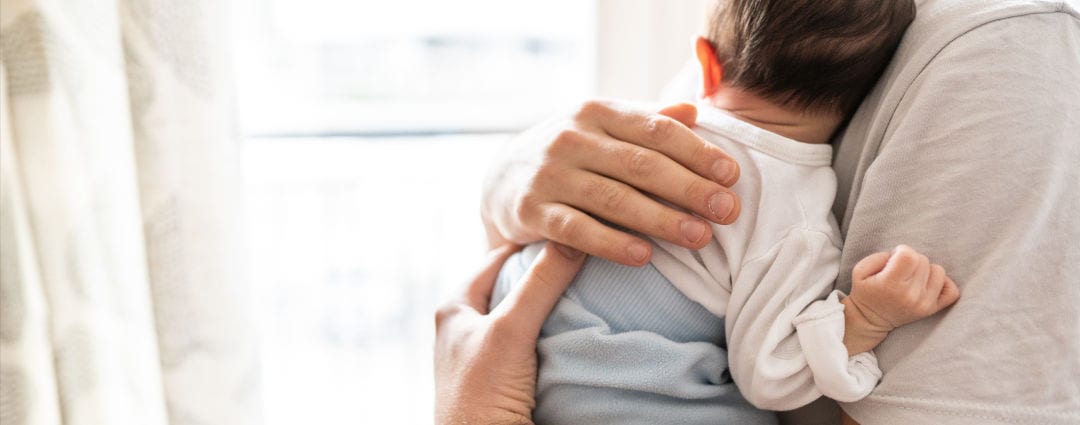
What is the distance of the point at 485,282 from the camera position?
1015mm

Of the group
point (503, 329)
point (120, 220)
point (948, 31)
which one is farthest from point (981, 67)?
point (120, 220)

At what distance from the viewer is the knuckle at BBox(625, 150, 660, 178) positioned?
811 millimetres

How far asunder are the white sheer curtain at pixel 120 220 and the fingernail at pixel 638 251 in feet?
1.30

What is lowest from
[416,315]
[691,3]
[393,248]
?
[416,315]

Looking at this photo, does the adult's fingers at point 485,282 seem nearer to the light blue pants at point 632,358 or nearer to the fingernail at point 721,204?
the light blue pants at point 632,358

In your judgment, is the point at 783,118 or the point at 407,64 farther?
the point at 407,64

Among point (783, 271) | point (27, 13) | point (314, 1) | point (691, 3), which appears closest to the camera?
point (27, 13)

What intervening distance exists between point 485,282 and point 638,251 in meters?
0.27

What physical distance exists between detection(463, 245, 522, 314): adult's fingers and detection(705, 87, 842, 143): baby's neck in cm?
32

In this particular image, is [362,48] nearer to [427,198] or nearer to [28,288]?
[427,198]

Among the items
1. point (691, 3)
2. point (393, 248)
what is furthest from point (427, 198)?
point (691, 3)

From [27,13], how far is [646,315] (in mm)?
597

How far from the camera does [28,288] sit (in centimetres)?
60

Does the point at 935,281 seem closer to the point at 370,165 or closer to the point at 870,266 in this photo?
the point at 870,266
